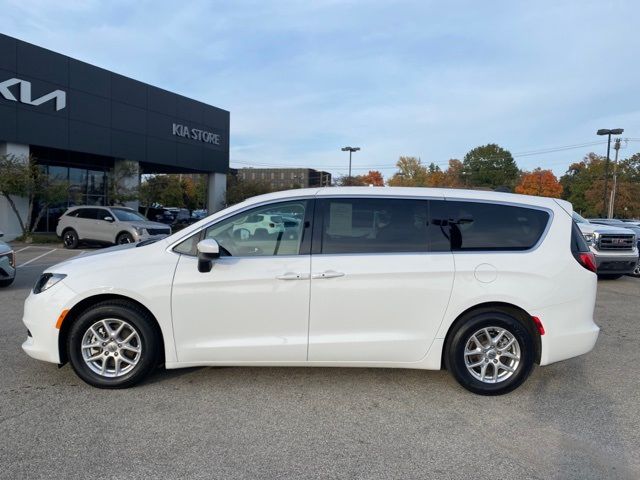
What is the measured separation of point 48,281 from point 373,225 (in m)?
2.89

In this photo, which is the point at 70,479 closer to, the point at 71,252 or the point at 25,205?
the point at 71,252

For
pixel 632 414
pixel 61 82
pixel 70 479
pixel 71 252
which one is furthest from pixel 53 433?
pixel 61 82

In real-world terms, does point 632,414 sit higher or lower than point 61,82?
lower

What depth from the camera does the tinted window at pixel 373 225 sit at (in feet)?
13.8

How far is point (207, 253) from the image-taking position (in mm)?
3965

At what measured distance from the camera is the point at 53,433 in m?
3.41

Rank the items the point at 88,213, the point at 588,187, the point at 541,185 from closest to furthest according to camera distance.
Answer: the point at 88,213, the point at 541,185, the point at 588,187

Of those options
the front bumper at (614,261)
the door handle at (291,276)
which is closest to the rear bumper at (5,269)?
the door handle at (291,276)

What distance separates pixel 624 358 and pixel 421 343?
2.88 meters

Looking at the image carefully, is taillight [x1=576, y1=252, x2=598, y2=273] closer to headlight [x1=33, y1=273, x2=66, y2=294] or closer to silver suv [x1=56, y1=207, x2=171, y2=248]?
headlight [x1=33, y1=273, x2=66, y2=294]

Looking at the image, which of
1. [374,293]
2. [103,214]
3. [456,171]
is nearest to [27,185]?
[103,214]

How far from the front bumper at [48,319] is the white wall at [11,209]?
60.8ft

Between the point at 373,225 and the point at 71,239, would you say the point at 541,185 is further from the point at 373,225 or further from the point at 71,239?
the point at 373,225

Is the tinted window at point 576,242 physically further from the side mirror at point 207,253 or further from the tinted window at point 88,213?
the tinted window at point 88,213
